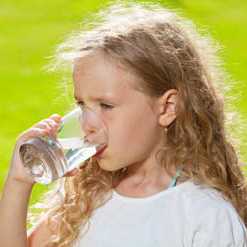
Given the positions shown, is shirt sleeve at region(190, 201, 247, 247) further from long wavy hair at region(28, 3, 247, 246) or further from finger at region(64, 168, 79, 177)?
finger at region(64, 168, 79, 177)

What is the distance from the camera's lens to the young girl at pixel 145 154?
4.33 meters

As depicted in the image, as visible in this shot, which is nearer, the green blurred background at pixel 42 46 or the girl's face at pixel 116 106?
the girl's face at pixel 116 106

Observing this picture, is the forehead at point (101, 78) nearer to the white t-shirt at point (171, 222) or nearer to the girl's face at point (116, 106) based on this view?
the girl's face at point (116, 106)

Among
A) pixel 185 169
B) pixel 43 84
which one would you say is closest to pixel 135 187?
pixel 185 169

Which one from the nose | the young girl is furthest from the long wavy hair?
the nose

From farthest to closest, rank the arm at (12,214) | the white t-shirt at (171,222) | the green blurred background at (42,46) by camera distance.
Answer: the green blurred background at (42,46) < the arm at (12,214) < the white t-shirt at (171,222)

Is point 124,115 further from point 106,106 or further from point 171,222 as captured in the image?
point 171,222

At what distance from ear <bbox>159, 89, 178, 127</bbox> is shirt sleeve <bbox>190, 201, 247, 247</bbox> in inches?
14.2

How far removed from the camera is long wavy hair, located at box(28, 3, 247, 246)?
4430 millimetres

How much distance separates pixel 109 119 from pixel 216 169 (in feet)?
1.74

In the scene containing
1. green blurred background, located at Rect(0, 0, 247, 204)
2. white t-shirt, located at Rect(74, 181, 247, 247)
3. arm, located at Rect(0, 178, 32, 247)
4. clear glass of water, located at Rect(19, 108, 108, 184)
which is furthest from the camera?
green blurred background, located at Rect(0, 0, 247, 204)

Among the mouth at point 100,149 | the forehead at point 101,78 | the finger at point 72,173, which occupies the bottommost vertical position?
the finger at point 72,173

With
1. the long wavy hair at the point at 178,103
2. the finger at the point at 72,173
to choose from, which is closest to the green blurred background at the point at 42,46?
the long wavy hair at the point at 178,103

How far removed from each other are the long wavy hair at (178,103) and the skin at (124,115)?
4 centimetres
